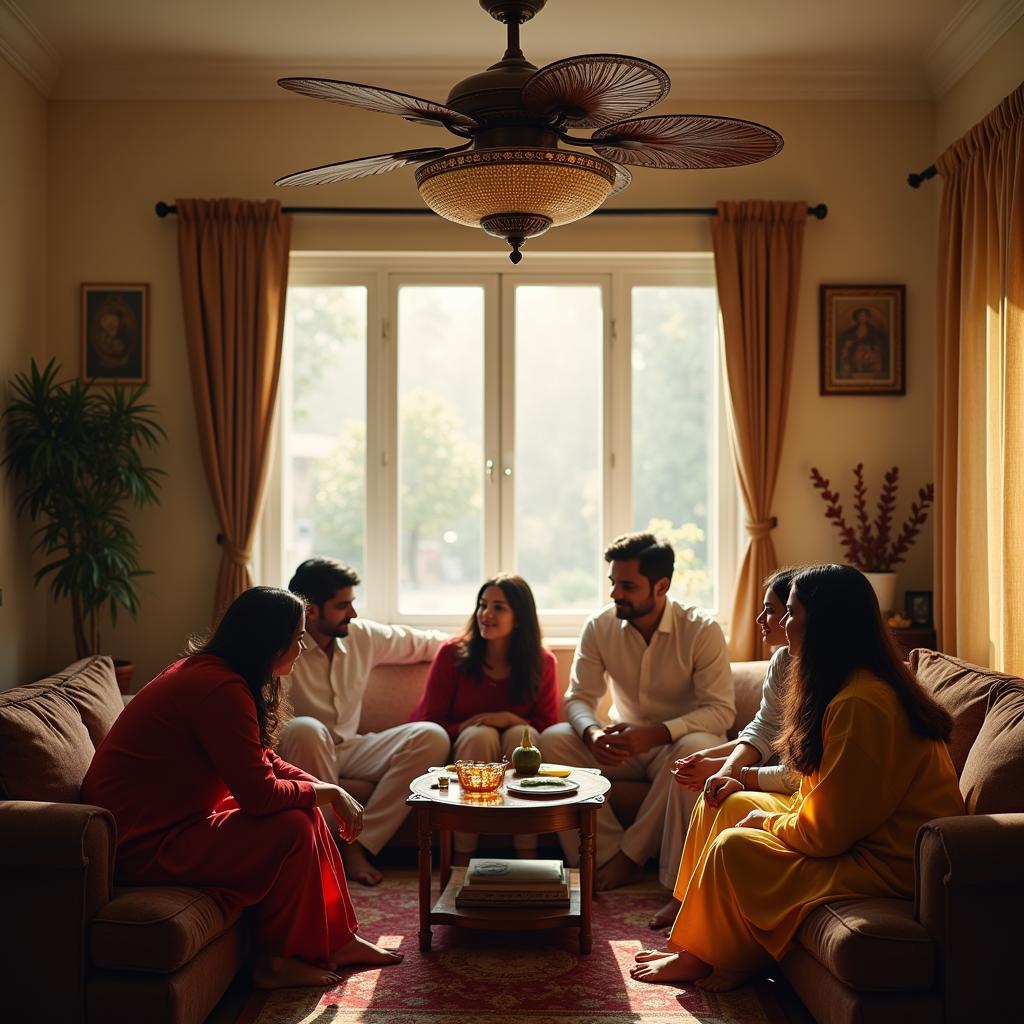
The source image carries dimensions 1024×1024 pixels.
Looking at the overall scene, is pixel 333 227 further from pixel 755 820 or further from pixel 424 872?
pixel 755 820

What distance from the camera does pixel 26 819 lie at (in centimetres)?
261

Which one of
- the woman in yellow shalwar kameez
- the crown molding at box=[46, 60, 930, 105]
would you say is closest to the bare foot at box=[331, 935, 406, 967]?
the woman in yellow shalwar kameez

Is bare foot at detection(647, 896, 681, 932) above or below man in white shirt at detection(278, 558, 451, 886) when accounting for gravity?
below

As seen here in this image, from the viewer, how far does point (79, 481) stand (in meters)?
4.68

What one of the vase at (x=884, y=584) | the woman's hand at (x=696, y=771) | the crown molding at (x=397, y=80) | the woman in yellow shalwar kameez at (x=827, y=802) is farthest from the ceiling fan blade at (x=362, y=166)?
the vase at (x=884, y=584)

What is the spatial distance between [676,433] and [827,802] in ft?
8.75

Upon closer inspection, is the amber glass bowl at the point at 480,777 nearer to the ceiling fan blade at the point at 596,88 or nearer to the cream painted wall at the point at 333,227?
the ceiling fan blade at the point at 596,88

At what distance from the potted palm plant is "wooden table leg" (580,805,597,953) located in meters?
2.24

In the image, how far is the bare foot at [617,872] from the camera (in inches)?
155

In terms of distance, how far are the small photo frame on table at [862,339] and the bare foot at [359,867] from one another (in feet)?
8.98

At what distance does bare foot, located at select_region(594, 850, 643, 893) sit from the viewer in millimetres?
3932

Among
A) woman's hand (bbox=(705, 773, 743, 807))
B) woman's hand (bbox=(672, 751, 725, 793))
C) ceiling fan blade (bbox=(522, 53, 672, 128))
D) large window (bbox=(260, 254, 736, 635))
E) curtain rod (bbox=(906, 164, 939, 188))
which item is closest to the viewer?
ceiling fan blade (bbox=(522, 53, 672, 128))

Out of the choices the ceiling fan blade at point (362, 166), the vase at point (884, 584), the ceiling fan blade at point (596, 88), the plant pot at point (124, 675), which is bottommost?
the plant pot at point (124, 675)

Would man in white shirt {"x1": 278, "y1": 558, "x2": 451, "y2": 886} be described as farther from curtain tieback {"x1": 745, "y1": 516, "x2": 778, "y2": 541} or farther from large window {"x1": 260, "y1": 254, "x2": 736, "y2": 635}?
curtain tieback {"x1": 745, "y1": 516, "x2": 778, "y2": 541}
